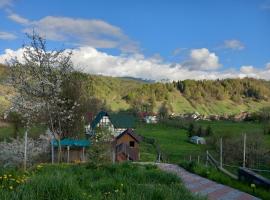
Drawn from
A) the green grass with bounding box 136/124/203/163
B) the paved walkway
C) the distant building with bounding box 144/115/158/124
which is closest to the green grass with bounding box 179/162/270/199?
the paved walkway

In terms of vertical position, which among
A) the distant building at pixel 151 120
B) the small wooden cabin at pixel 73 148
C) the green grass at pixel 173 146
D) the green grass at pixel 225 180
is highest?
the green grass at pixel 225 180

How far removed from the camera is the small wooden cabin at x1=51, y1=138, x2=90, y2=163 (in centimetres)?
2595

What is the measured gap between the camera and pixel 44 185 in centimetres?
720

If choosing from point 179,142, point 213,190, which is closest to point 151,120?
point 179,142

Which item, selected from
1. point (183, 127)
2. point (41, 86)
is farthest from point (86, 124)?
point (183, 127)

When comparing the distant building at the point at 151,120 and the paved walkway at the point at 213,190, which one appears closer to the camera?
the paved walkway at the point at 213,190

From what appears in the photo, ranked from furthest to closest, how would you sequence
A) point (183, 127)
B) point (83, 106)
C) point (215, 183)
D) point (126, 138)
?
1. point (183, 127)
2. point (126, 138)
3. point (83, 106)
4. point (215, 183)

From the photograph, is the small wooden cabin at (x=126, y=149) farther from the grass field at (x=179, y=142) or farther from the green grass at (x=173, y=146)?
the green grass at (x=173, y=146)

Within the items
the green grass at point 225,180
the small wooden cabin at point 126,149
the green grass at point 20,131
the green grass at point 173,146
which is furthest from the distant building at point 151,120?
the green grass at point 225,180

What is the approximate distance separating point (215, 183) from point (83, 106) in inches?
714

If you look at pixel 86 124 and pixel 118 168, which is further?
pixel 86 124

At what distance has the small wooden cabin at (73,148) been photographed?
1022 inches

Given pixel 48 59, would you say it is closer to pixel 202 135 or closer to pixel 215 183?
pixel 215 183

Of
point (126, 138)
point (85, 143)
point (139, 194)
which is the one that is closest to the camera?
point (139, 194)
